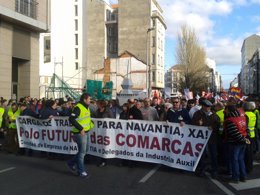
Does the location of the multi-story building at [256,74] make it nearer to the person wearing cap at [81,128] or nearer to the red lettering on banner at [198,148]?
the red lettering on banner at [198,148]

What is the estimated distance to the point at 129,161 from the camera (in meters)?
10.7

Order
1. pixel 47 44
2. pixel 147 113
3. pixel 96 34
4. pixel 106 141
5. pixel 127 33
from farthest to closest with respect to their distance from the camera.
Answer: pixel 96 34 → pixel 127 33 → pixel 47 44 → pixel 147 113 → pixel 106 141

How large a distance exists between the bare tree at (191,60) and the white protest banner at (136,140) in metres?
58.5

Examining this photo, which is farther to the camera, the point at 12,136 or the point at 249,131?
the point at 12,136

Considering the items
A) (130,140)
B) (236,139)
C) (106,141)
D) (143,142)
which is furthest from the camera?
(106,141)

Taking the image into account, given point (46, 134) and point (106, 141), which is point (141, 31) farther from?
point (106, 141)

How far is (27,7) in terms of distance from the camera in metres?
24.3

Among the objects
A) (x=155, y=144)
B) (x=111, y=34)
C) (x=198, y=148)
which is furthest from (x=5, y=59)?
(x=111, y=34)

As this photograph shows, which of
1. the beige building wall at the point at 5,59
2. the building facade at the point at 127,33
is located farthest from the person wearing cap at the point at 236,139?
the building facade at the point at 127,33

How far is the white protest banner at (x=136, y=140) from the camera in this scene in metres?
9.77

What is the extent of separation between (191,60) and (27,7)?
47966 mm

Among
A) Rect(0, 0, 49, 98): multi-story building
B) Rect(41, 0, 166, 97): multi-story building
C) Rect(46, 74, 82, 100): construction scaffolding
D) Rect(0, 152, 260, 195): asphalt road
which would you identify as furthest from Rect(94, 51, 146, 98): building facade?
Rect(0, 152, 260, 195): asphalt road

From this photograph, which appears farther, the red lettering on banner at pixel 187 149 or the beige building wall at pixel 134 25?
the beige building wall at pixel 134 25

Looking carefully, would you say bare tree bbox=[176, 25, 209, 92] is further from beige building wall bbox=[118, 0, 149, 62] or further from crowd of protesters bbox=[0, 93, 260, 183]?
crowd of protesters bbox=[0, 93, 260, 183]
